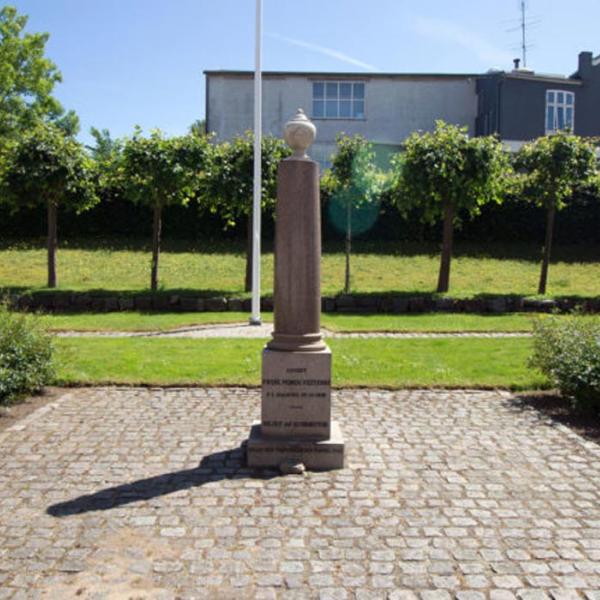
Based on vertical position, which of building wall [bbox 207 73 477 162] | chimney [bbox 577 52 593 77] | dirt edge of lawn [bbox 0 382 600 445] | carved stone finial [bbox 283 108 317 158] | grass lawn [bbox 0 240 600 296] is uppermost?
chimney [bbox 577 52 593 77]

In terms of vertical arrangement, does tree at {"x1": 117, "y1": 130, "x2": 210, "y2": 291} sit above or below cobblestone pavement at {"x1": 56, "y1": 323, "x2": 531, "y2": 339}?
above

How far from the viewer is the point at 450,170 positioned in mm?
17562

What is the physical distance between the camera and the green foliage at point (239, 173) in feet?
58.2

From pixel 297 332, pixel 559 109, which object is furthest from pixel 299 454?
pixel 559 109

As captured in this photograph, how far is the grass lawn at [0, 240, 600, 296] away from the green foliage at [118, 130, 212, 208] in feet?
8.34

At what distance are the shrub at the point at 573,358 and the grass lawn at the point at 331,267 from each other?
29.6 ft

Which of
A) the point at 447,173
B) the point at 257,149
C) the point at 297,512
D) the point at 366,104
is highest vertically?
the point at 366,104

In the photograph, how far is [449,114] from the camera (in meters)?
33.0

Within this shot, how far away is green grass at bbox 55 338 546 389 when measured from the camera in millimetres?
9062

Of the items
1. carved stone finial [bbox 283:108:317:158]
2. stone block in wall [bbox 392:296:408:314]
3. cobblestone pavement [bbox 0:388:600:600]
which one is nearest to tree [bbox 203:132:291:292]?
stone block in wall [bbox 392:296:408:314]

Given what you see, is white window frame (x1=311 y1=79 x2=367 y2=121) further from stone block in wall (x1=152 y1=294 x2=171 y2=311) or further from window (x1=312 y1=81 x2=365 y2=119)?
stone block in wall (x1=152 y1=294 x2=171 y2=311)

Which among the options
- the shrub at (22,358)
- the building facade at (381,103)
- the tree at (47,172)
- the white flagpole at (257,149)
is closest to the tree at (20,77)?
the building facade at (381,103)

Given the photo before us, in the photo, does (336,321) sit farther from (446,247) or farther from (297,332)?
(297,332)

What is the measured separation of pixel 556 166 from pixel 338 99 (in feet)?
53.8
